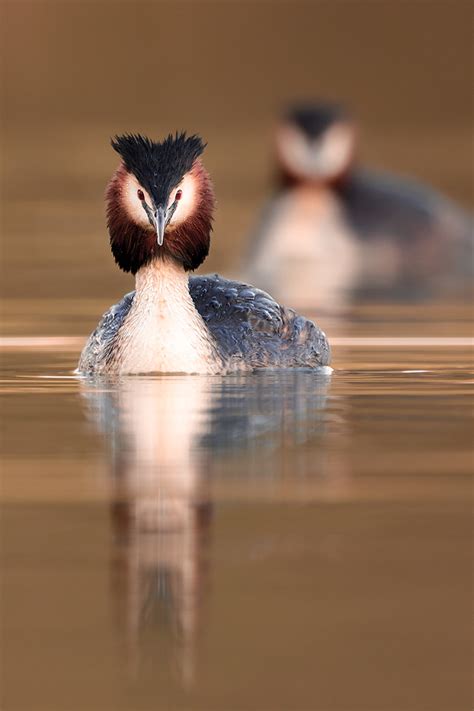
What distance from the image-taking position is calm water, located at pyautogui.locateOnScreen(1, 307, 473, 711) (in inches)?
309

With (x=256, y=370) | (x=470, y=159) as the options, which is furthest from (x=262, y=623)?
(x=470, y=159)

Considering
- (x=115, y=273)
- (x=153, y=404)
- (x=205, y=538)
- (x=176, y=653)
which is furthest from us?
(x=115, y=273)

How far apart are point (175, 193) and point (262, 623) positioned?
685 cm

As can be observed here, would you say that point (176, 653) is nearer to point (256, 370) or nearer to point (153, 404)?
point (153, 404)

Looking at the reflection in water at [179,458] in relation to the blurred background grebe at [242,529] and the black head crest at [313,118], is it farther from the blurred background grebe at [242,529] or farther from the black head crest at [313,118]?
the black head crest at [313,118]

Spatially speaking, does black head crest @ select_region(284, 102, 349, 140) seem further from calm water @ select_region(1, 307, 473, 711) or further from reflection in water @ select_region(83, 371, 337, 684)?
calm water @ select_region(1, 307, 473, 711)

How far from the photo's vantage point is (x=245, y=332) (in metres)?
15.1

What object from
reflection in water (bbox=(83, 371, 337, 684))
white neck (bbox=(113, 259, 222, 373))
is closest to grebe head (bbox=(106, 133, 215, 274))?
white neck (bbox=(113, 259, 222, 373))

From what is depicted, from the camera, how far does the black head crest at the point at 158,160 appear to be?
48.6 ft

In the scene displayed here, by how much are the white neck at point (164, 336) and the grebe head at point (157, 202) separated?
0.27 meters

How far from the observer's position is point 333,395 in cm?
1405

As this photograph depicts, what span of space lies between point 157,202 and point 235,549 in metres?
5.67

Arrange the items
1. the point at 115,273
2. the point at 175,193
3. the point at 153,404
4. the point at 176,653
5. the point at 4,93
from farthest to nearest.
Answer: the point at 4,93
the point at 115,273
the point at 175,193
the point at 153,404
the point at 176,653

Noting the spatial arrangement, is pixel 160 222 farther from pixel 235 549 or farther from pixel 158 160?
pixel 235 549
